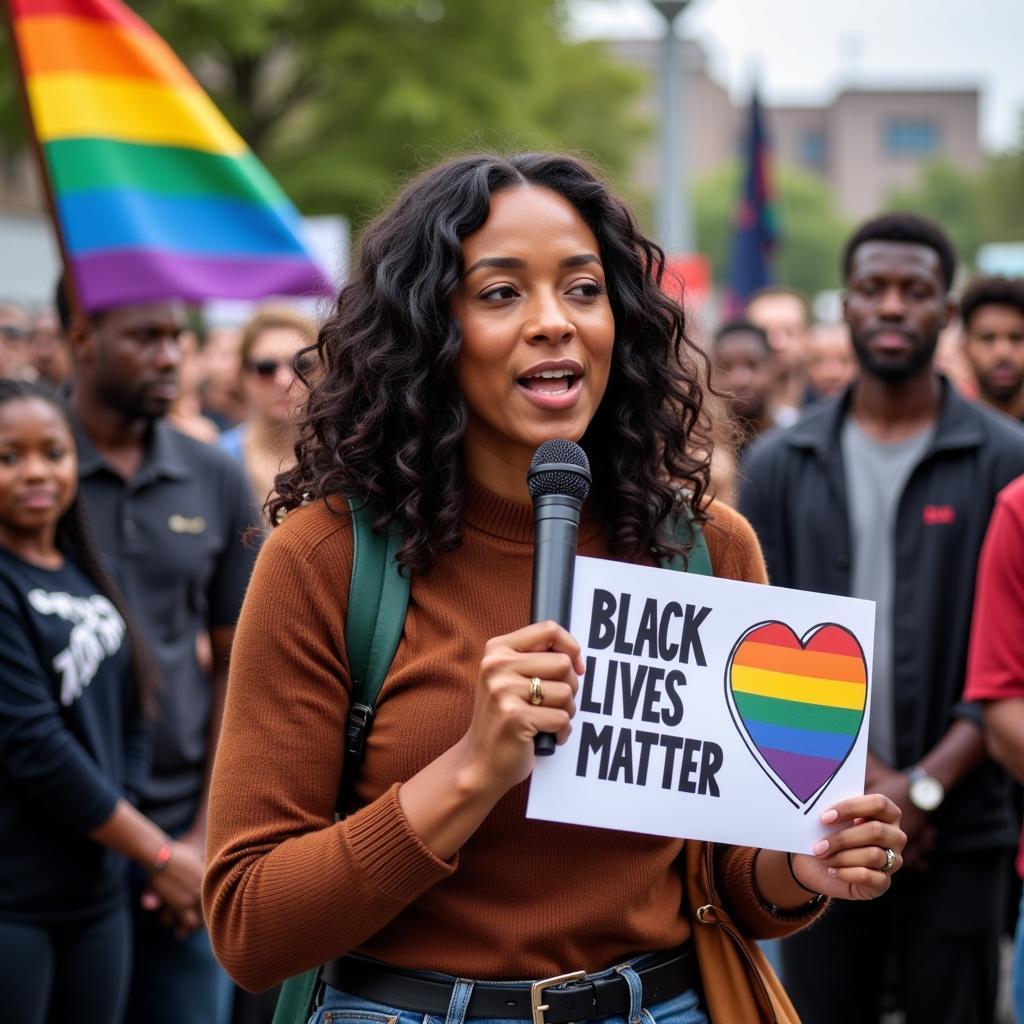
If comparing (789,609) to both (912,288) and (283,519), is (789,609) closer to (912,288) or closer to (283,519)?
(283,519)

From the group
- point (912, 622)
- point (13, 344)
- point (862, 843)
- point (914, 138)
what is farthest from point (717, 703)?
point (914, 138)

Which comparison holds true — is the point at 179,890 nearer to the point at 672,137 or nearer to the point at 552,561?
the point at 552,561

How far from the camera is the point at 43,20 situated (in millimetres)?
5633

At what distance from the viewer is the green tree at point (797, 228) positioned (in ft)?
255

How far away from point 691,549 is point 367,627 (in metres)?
0.60

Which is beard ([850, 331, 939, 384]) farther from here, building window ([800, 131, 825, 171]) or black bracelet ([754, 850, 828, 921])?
building window ([800, 131, 825, 171])

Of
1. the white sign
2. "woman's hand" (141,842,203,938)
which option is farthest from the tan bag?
"woman's hand" (141,842,203,938)

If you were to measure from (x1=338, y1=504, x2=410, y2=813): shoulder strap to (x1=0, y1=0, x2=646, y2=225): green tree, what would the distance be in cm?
1833

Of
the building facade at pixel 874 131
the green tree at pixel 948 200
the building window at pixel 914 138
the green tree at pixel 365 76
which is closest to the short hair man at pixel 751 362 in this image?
the green tree at pixel 365 76

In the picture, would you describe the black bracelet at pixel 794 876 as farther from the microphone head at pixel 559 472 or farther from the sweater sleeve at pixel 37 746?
the sweater sleeve at pixel 37 746

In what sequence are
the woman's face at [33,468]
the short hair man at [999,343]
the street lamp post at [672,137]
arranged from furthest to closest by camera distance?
the street lamp post at [672,137] → the short hair man at [999,343] → the woman's face at [33,468]

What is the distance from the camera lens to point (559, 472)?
218 cm

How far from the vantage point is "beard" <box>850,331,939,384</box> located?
15.8 ft

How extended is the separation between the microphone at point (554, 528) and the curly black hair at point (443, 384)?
0.27 metres
